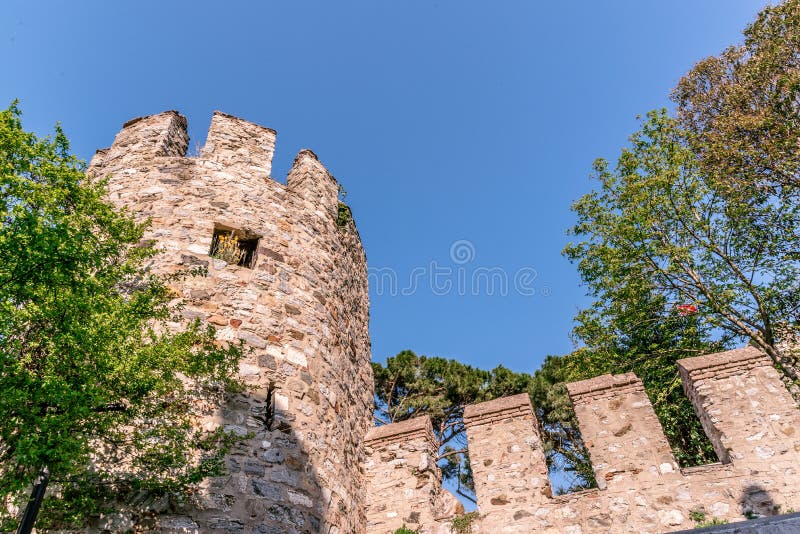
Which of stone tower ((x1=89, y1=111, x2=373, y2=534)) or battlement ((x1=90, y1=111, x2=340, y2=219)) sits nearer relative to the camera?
stone tower ((x1=89, y1=111, x2=373, y2=534))

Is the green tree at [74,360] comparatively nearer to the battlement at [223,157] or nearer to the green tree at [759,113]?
the battlement at [223,157]

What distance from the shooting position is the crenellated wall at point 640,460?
223 inches

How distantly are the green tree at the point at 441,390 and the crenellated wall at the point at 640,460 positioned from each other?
913cm

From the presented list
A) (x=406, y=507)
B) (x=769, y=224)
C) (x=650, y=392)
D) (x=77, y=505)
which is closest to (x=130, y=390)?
(x=77, y=505)

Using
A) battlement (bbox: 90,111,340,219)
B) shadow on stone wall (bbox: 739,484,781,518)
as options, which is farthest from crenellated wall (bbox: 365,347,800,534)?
battlement (bbox: 90,111,340,219)

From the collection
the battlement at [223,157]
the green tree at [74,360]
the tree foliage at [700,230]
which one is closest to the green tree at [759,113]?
the tree foliage at [700,230]

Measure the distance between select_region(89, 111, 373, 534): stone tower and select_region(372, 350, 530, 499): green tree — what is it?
8073 mm

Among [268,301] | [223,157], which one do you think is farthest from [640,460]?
[223,157]

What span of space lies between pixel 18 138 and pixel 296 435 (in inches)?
152

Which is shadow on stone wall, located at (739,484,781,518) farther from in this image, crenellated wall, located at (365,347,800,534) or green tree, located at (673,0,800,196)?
green tree, located at (673,0,800,196)

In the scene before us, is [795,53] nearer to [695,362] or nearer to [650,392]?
[650,392]

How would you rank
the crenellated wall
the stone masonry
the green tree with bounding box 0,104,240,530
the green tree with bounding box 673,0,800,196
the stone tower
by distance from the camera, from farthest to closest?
the green tree with bounding box 673,0,800,196 → the crenellated wall → the stone masonry → the stone tower → the green tree with bounding box 0,104,240,530

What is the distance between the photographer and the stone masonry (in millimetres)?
5488

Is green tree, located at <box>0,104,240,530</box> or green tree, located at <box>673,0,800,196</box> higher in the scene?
green tree, located at <box>673,0,800,196</box>
